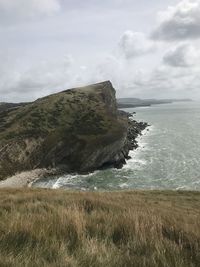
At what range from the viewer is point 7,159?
261 ft

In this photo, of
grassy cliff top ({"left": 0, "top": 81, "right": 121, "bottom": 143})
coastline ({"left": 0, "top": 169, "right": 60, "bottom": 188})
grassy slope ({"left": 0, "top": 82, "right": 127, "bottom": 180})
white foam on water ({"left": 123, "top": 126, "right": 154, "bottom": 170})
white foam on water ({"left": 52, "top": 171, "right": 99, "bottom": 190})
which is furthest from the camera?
grassy cliff top ({"left": 0, "top": 81, "right": 121, "bottom": 143})

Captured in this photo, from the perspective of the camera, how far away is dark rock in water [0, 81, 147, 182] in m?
82.9

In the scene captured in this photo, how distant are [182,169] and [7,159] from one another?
34910 millimetres

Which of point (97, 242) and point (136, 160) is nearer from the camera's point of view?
point (97, 242)

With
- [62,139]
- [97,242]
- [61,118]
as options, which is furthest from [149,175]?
[97,242]

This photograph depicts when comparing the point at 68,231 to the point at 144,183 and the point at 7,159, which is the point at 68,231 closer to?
the point at 144,183

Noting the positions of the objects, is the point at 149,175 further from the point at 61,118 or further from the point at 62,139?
the point at 61,118

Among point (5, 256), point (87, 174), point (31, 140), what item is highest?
Result: point (5, 256)

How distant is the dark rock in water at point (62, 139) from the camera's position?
8294cm

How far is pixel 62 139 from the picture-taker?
301 feet

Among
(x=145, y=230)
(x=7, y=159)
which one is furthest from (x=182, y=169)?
(x=145, y=230)

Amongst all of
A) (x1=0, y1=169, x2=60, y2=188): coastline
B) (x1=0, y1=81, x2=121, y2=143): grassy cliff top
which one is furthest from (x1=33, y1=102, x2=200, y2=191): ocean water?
(x1=0, y1=81, x2=121, y2=143): grassy cliff top

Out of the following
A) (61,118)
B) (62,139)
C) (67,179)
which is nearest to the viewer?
(67,179)

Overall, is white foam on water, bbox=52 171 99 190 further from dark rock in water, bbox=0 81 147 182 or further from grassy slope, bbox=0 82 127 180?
grassy slope, bbox=0 82 127 180
